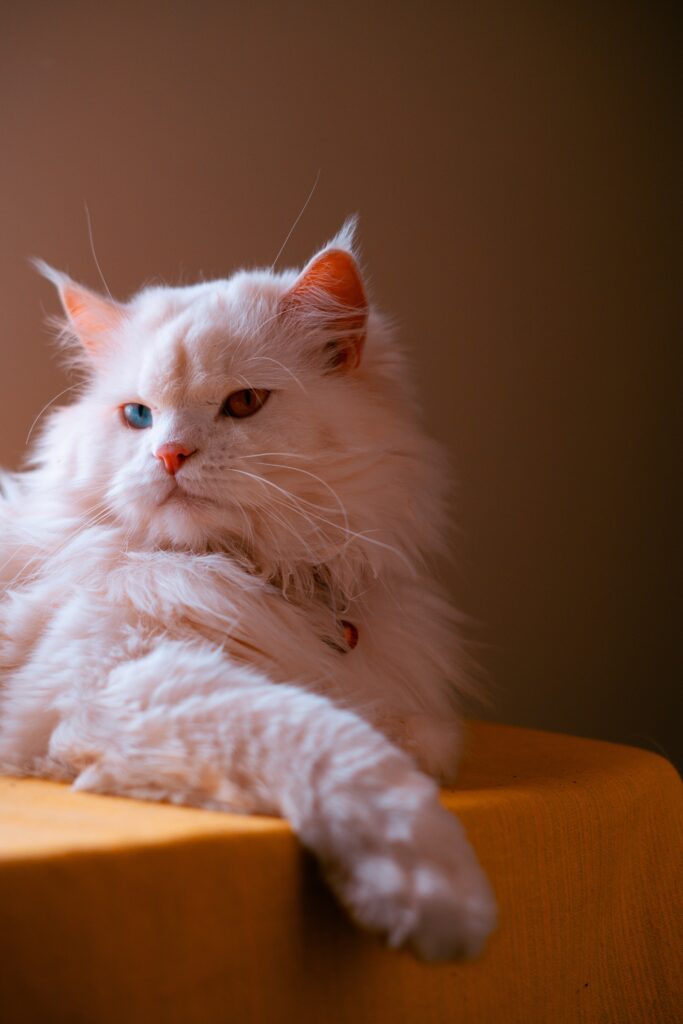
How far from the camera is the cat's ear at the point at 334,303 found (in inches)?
50.8

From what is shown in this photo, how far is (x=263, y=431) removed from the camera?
119cm

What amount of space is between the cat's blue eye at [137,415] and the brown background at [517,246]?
914mm

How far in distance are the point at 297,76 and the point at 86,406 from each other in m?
1.24

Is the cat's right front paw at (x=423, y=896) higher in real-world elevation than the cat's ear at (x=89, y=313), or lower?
lower

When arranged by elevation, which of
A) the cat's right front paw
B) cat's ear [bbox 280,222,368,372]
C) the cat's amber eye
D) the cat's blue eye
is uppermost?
cat's ear [bbox 280,222,368,372]

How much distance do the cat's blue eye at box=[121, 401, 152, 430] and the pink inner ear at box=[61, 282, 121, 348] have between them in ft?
0.75

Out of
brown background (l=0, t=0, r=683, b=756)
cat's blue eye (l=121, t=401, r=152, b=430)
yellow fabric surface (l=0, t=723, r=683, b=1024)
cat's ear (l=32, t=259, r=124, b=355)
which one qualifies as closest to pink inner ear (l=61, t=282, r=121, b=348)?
cat's ear (l=32, t=259, r=124, b=355)

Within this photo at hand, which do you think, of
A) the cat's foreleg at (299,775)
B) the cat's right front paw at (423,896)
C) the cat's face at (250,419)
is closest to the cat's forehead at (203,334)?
the cat's face at (250,419)

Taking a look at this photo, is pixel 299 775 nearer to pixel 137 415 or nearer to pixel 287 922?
pixel 287 922

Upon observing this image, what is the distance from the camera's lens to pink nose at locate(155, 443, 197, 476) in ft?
3.76

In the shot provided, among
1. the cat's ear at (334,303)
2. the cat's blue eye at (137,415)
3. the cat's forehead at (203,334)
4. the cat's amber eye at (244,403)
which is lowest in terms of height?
the cat's blue eye at (137,415)

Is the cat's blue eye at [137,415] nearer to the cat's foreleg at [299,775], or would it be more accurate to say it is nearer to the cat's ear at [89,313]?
the cat's ear at [89,313]

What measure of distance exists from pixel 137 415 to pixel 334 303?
14.0 inches

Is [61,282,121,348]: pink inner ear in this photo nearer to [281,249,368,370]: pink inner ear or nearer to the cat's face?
the cat's face
